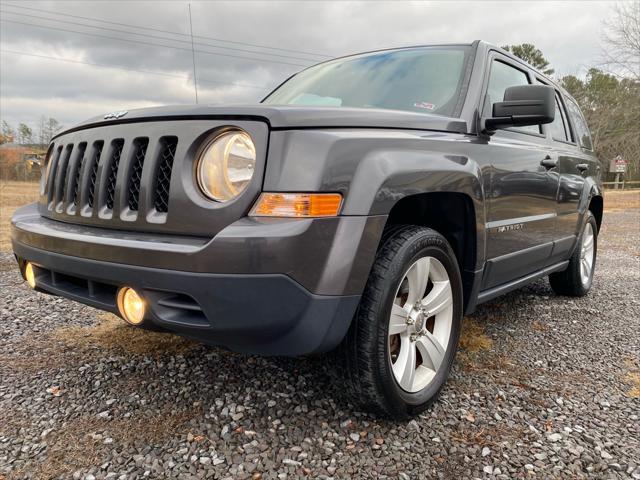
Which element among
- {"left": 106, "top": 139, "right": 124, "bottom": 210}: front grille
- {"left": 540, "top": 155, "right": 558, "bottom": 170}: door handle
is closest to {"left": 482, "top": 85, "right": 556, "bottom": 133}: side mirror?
{"left": 540, "top": 155, "right": 558, "bottom": 170}: door handle

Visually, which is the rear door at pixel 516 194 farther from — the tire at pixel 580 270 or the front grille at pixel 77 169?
the front grille at pixel 77 169

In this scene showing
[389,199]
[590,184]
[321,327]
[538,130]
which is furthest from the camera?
[590,184]

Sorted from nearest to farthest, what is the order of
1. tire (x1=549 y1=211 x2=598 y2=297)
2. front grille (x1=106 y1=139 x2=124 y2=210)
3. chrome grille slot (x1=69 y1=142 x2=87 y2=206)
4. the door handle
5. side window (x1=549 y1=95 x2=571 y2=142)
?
front grille (x1=106 y1=139 x2=124 y2=210), chrome grille slot (x1=69 y1=142 x2=87 y2=206), the door handle, side window (x1=549 y1=95 x2=571 y2=142), tire (x1=549 y1=211 x2=598 y2=297)

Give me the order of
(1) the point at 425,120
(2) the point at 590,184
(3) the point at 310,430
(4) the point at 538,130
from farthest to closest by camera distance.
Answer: (2) the point at 590,184 → (4) the point at 538,130 → (1) the point at 425,120 → (3) the point at 310,430

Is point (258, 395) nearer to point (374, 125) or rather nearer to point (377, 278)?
point (377, 278)

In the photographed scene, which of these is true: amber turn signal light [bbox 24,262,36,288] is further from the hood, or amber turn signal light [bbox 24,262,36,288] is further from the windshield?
the windshield

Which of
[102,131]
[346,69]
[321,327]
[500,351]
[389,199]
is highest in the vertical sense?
[346,69]

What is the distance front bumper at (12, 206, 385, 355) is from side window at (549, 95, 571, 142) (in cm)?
255

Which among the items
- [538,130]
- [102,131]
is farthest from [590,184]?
[102,131]

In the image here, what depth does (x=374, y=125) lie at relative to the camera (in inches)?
71.5

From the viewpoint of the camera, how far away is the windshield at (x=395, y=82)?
2.49 metres

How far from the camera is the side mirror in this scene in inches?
89.3

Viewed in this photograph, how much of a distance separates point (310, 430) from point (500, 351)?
4.81 feet

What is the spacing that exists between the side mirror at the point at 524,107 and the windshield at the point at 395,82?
9.1 inches
